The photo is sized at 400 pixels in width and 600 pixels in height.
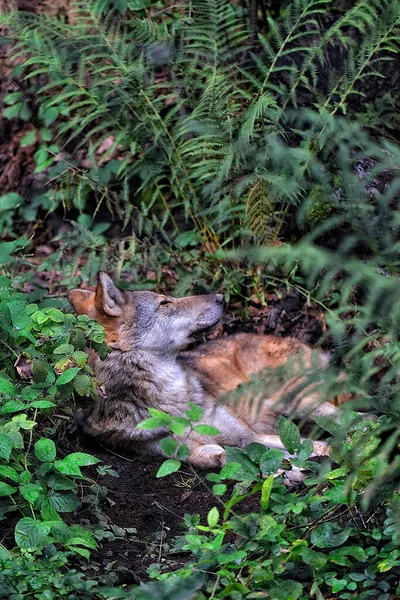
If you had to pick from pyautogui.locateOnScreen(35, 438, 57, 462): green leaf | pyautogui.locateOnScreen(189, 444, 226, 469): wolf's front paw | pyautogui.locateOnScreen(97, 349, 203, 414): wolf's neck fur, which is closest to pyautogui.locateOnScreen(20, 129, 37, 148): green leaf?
pyautogui.locateOnScreen(97, 349, 203, 414): wolf's neck fur

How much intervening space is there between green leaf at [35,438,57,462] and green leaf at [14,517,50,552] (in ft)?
1.35

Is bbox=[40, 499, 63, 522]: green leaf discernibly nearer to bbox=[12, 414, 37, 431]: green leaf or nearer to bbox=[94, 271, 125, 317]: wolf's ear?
bbox=[12, 414, 37, 431]: green leaf

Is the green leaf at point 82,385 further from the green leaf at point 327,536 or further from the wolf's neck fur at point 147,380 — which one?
the green leaf at point 327,536

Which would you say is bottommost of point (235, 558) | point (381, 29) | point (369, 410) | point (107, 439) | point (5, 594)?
point (107, 439)

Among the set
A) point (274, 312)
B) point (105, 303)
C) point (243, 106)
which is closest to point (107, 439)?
point (105, 303)

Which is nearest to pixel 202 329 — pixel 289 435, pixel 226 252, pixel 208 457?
pixel 226 252

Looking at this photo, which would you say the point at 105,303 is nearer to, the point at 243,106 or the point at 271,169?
the point at 271,169

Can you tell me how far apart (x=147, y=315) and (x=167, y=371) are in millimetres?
524

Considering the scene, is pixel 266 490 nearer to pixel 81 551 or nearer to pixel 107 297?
pixel 81 551

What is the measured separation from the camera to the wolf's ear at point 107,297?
7109 mm

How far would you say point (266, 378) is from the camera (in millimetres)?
3949

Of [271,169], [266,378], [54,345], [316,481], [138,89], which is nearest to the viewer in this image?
[266,378]

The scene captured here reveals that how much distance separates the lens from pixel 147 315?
753 centimetres

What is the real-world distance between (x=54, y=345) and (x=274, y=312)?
3221mm
